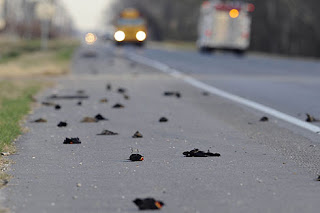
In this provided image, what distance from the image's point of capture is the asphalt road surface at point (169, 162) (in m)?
5.30

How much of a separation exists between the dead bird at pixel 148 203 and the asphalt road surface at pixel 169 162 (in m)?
0.06

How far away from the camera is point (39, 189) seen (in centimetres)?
570

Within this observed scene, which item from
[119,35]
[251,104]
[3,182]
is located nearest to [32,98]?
[251,104]

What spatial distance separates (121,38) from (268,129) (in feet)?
149

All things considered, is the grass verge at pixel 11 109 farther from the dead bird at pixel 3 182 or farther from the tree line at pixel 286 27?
the tree line at pixel 286 27

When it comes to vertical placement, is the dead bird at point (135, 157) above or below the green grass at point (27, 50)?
above

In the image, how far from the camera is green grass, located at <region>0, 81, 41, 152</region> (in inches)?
335

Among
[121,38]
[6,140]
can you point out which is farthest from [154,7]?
[6,140]

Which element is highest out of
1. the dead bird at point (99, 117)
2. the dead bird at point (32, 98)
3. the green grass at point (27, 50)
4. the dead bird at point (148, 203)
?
the dead bird at point (148, 203)

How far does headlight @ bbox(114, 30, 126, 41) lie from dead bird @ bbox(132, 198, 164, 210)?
4816cm

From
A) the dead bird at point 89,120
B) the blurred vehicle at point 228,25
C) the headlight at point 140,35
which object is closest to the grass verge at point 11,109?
the dead bird at point 89,120

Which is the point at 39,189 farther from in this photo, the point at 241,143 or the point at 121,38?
the point at 121,38

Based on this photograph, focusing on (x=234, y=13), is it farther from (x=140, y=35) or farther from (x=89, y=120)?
(x=89, y=120)

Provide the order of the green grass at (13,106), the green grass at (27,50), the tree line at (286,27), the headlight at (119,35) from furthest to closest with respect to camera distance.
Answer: the tree line at (286,27) → the headlight at (119,35) → the green grass at (27,50) → the green grass at (13,106)
